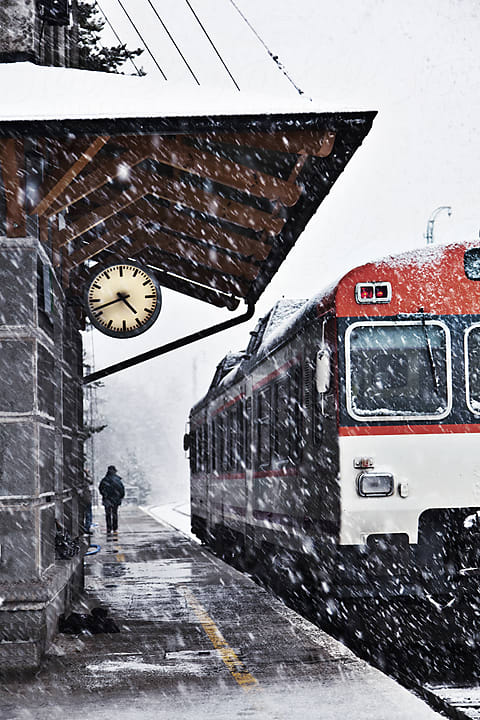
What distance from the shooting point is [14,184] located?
7859mm

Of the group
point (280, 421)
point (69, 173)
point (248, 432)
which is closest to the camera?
point (69, 173)

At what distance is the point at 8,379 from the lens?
25.2 ft

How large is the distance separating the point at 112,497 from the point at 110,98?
19.0 meters

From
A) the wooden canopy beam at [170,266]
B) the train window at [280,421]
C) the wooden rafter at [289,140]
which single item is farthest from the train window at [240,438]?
the wooden rafter at [289,140]

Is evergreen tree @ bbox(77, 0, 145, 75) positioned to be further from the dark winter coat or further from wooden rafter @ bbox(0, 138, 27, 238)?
wooden rafter @ bbox(0, 138, 27, 238)

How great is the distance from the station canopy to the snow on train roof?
2cm

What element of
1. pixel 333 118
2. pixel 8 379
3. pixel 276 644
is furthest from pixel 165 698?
pixel 333 118

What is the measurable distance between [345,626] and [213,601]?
157 cm

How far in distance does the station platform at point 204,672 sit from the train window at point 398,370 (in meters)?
1.89

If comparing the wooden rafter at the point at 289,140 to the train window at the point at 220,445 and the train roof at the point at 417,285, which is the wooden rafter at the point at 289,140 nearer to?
the train roof at the point at 417,285

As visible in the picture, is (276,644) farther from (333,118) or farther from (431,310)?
(333,118)

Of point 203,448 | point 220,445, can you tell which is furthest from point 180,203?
point 203,448

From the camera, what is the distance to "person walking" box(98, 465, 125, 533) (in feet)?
85.3

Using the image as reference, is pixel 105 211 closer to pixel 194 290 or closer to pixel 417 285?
pixel 417 285
